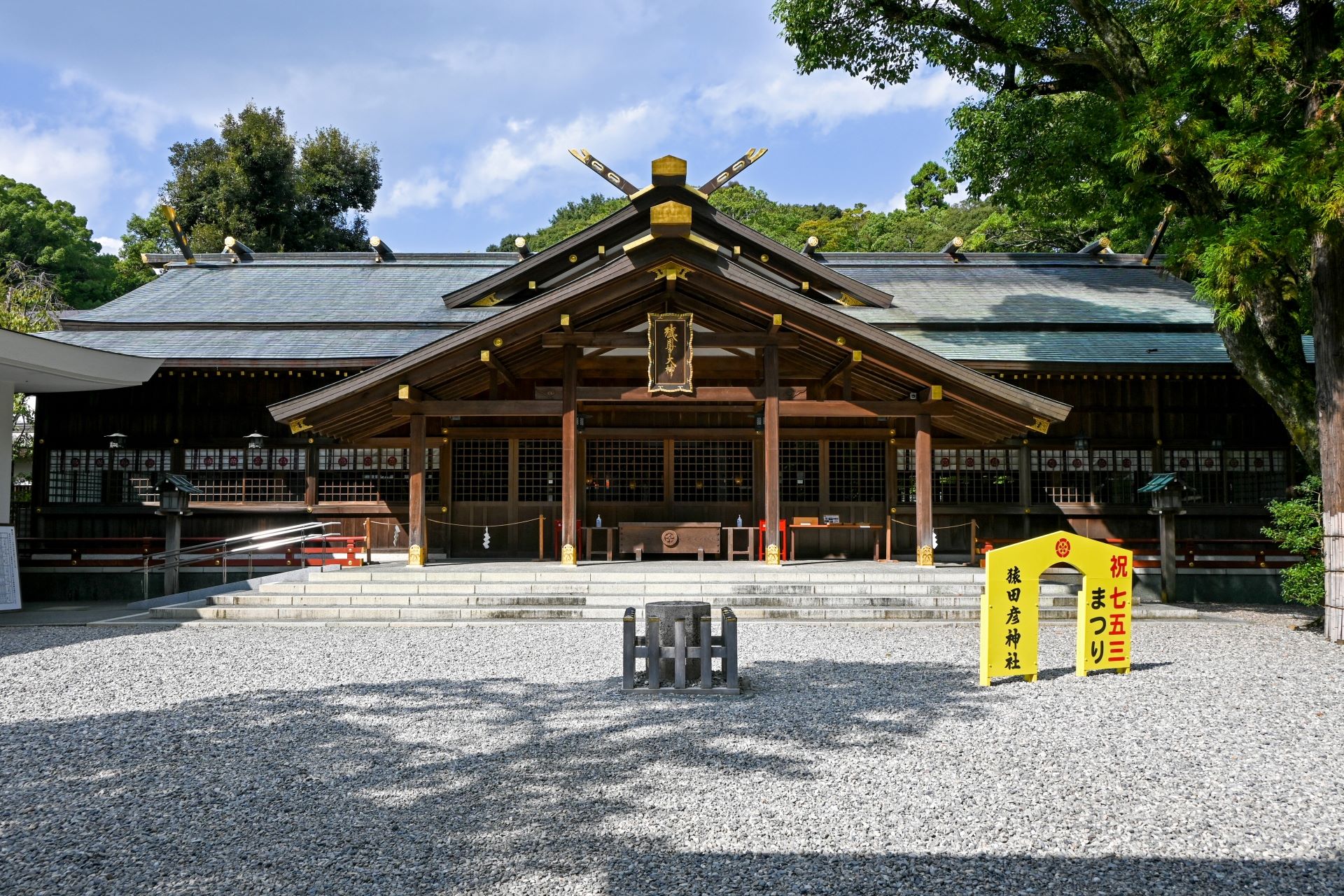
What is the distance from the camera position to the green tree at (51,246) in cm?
3416

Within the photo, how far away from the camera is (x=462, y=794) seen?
4613 millimetres

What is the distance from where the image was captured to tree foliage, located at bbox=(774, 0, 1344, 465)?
959cm

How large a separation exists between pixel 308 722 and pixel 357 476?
35.2 feet

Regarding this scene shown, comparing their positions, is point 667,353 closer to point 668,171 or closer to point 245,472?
point 668,171

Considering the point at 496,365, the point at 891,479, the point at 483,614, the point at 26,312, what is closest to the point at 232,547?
the point at 496,365

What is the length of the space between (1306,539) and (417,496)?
39.3 ft

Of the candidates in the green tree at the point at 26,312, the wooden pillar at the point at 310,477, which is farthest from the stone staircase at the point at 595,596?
the green tree at the point at 26,312

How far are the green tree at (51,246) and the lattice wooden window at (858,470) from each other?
3108 centimetres

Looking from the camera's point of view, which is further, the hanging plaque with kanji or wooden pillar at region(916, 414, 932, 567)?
wooden pillar at region(916, 414, 932, 567)

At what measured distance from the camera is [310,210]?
3559 centimetres

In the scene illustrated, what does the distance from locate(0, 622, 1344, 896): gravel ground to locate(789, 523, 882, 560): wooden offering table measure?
6195 mm

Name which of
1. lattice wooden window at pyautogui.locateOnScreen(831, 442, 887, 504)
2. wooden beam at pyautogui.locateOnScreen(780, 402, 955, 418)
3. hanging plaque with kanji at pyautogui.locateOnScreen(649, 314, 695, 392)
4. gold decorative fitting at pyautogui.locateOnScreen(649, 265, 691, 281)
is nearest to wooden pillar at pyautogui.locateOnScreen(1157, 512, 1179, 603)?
wooden beam at pyautogui.locateOnScreen(780, 402, 955, 418)

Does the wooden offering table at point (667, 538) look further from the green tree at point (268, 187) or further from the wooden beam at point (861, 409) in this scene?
the green tree at point (268, 187)

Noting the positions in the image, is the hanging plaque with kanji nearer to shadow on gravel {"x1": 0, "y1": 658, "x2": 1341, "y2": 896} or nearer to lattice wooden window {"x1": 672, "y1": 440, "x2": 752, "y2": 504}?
lattice wooden window {"x1": 672, "y1": 440, "x2": 752, "y2": 504}
